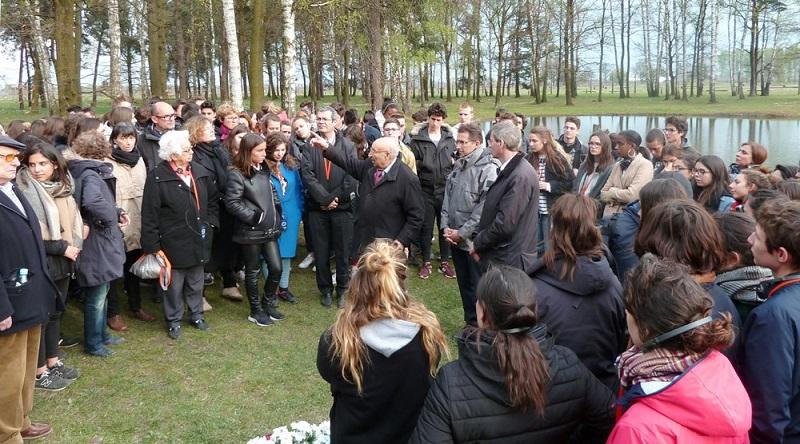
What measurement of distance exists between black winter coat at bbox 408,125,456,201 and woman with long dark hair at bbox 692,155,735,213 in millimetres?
3115

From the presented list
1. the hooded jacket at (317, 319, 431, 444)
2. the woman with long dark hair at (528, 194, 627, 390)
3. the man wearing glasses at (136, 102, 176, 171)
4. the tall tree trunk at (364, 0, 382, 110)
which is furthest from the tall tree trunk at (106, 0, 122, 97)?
the hooded jacket at (317, 319, 431, 444)

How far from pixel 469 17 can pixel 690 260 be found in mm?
45927

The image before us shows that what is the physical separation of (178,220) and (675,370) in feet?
15.3

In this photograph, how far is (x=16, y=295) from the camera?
3834 mm

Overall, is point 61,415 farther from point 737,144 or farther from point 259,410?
point 737,144

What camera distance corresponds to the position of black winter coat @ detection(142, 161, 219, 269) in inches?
216

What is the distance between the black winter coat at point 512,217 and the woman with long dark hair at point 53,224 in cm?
334

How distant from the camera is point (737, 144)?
739 inches

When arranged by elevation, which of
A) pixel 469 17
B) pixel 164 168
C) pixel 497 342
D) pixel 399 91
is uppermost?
pixel 469 17

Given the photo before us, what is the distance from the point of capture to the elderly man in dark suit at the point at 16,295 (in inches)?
148

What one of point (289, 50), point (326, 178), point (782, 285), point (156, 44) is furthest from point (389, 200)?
point (156, 44)

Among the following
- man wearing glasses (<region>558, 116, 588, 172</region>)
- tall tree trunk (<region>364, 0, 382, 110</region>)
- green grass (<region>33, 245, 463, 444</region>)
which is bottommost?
green grass (<region>33, 245, 463, 444</region>)

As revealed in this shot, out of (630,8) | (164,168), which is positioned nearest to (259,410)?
(164,168)

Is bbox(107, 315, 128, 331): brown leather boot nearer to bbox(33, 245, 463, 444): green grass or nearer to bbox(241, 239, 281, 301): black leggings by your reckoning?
bbox(33, 245, 463, 444): green grass
